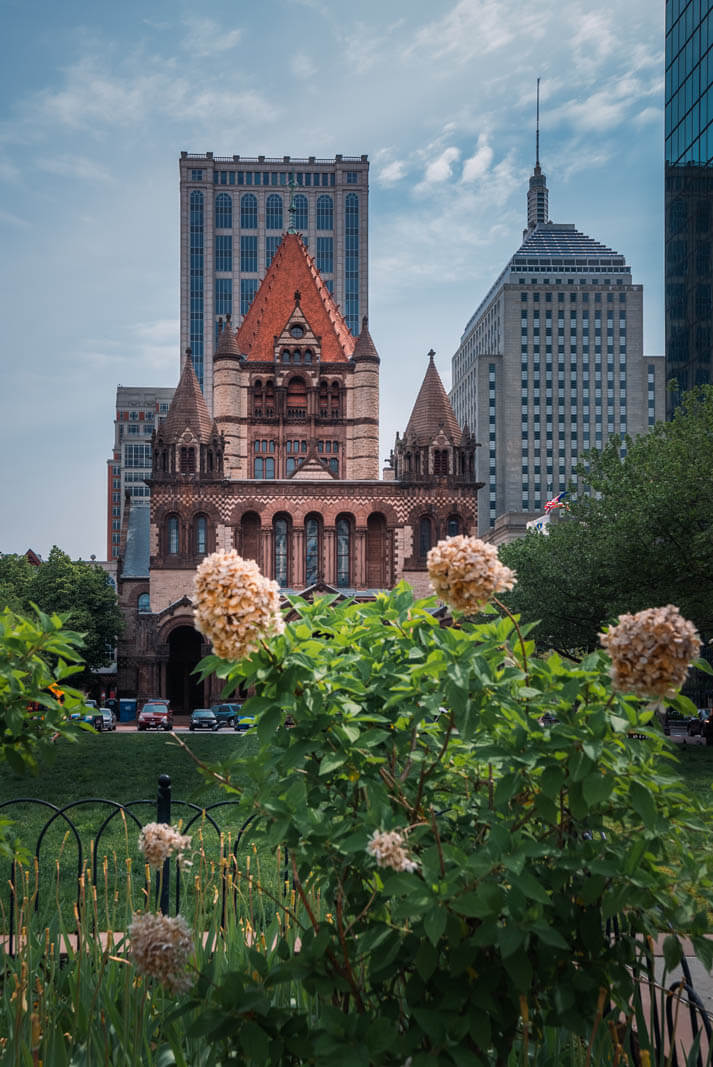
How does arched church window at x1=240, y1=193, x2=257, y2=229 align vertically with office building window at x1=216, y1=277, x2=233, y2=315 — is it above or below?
above

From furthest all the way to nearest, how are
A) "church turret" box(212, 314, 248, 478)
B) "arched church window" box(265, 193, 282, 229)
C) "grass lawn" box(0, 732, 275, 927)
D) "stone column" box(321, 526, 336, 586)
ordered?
"arched church window" box(265, 193, 282, 229) < "church turret" box(212, 314, 248, 478) < "stone column" box(321, 526, 336, 586) < "grass lawn" box(0, 732, 275, 927)

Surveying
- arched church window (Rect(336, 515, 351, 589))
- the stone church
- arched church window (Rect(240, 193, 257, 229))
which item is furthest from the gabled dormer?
arched church window (Rect(240, 193, 257, 229))

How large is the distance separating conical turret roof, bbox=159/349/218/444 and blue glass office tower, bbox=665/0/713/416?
31.0 m

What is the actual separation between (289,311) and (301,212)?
68296 mm

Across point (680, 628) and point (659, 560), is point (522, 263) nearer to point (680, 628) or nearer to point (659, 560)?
point (659, 560)

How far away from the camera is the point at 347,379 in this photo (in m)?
71.2

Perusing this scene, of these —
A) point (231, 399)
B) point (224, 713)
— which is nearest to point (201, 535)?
point (224, 713)

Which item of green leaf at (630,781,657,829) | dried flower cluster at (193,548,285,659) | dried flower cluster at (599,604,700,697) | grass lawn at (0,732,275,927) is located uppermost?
dried flower cluster at (193,548,285,659)

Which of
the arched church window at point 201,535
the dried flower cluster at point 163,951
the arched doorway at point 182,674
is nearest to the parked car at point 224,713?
the arched doorway at point 182,674

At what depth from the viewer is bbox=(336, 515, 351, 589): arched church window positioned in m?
59.9

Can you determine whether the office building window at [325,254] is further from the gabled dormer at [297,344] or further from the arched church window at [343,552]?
the arched church window at [343,552]

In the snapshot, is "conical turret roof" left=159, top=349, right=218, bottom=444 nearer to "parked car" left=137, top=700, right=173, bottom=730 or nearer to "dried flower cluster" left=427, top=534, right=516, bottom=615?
"parked car" left=137, top=700, right=173, bottom=730

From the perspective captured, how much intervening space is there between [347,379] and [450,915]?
69.4m

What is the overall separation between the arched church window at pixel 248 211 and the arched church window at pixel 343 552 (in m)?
85.8
